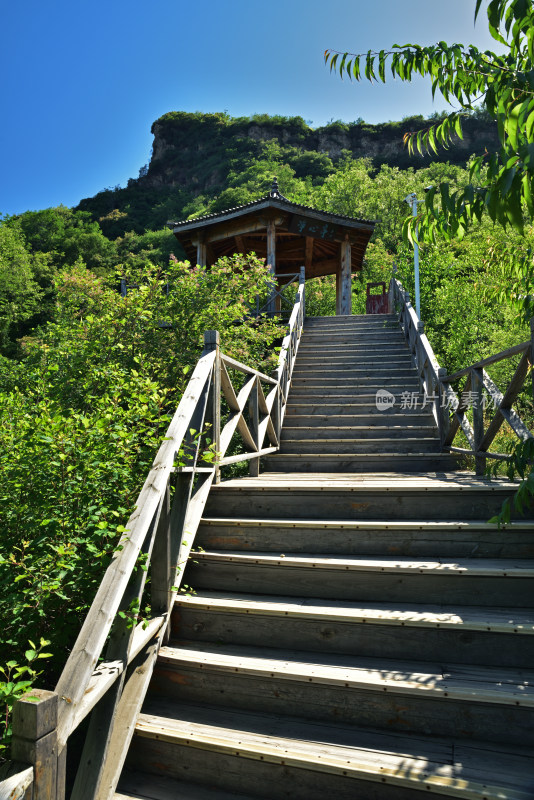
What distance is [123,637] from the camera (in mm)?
2242

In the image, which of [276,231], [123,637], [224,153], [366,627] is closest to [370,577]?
[366,627]

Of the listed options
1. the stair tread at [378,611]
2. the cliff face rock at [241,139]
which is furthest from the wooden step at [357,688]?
the cliff face rock at [241,139]

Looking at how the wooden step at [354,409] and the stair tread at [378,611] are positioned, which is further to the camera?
the wooden step at [354,409]

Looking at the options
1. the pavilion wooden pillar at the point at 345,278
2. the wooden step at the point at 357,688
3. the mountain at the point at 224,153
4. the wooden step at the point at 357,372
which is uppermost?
the mountain at the point at 224,153

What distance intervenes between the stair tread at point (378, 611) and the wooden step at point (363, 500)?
2.64ft

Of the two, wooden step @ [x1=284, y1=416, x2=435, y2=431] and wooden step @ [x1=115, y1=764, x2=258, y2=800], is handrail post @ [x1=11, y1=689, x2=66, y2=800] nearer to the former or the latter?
wooden step @ [x1=115, y1=764, x2=258, y2=800]

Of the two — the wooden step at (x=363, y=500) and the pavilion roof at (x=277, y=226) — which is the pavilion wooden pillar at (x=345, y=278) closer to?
the pavilion roof at (x=277, y=226)

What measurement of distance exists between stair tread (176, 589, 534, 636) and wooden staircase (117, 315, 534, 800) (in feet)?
0.04

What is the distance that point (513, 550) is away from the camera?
308cm

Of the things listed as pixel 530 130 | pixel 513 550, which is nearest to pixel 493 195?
pixel 530 130

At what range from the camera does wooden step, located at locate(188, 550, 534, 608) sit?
279cm

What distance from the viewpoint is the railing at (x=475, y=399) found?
3526 mm

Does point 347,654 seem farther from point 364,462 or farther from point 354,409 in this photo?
point 354,409

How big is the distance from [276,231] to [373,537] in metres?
12.1
